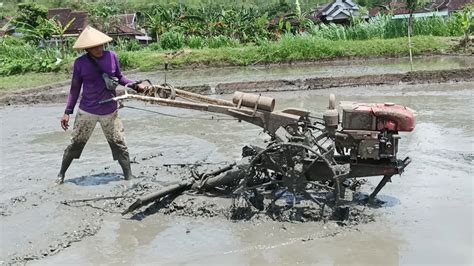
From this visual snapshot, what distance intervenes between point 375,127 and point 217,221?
1.85 meters

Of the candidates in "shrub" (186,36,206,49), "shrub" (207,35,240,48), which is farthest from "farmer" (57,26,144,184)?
"shrub" (186,36,206,49)

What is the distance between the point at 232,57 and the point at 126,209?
17.4m

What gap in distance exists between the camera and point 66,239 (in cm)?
518

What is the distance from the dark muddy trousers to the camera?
21.7 feet

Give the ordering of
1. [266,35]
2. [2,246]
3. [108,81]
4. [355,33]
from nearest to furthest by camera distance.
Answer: [2,246] < [108,81] < [355,33] < [266,35]

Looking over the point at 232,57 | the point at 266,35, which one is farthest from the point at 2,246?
the point at 266,35

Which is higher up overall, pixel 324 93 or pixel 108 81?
pixel 108 81

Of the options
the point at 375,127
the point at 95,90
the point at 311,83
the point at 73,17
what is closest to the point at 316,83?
the point at 311,83

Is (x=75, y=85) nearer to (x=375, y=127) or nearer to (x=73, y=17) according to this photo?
(x=375, y=127)

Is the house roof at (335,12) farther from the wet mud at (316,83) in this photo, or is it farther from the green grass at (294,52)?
the wet mud at (316,83)

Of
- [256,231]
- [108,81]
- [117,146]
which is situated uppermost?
[108,81]

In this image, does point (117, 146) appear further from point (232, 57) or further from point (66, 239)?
point (232, 57)

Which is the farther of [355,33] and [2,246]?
[355,33]

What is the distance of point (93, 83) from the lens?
6.49 m
